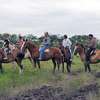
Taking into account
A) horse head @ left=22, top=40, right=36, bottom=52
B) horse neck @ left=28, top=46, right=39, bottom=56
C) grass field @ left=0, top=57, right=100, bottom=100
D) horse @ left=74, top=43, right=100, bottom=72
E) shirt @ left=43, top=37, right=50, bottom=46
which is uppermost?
shirt @ left=43, top=37, right=50, bottom=46


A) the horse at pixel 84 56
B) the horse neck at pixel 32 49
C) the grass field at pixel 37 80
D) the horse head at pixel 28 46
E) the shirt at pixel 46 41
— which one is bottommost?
the grass field at pixel 37 80

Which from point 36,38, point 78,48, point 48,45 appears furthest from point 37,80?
point 36,38

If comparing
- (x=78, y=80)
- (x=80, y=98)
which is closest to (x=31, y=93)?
(x=80, y=98)

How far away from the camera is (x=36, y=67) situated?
29328 millimetres

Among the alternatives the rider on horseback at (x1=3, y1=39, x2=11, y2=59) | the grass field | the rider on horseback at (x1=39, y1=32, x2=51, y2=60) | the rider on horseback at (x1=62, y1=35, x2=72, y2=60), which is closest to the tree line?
the rider on horseback at (x1=39, y1=32, x2=51, y2=60)

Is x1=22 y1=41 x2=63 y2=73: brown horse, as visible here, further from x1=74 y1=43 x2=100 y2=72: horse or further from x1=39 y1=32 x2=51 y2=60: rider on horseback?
x1=74 y1=43 x2=100 y2=72: horse

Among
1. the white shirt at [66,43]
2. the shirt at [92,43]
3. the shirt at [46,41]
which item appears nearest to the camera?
the shirt at [46,41]

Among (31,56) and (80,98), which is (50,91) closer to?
(80,98)

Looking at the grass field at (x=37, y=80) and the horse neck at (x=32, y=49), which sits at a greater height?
the horse neck at (x=32, y=49)

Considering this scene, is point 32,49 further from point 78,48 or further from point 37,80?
point 37,80

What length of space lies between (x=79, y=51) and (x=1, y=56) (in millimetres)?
5068

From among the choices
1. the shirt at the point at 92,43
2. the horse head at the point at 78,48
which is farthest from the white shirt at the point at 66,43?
the shirt at the point at 92,43

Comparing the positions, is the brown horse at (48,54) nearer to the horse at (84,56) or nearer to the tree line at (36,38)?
the tree line at (36,38)

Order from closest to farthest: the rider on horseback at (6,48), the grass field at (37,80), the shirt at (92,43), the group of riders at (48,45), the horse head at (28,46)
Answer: the grass field at (37,80), the rider on horseback at (6,48), the group of riders at (48,45), the horse head at (28,46), the shirt at (92,43)
